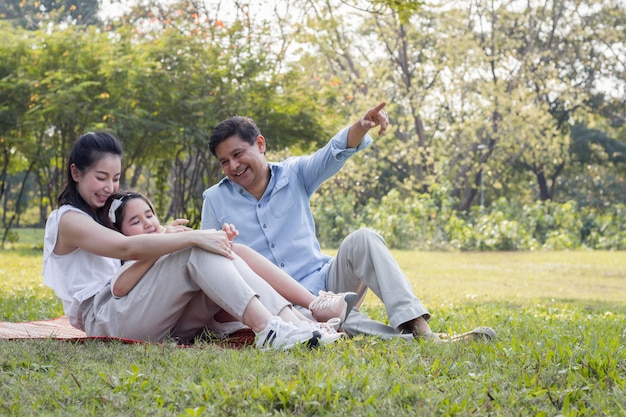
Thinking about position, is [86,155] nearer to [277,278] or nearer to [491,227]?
[277,278]

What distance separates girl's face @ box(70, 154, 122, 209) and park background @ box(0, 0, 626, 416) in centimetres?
71

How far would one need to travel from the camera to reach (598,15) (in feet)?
84.8

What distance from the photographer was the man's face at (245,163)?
4285mm

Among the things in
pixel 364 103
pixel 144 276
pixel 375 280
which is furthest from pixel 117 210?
pixel 364 103

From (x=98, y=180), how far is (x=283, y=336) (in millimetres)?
1183

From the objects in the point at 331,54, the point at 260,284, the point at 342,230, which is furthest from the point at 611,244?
the point at 260,284

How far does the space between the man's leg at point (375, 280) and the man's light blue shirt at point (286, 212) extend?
0.67ft

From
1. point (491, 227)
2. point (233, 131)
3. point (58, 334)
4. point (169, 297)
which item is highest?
point (233, 131)

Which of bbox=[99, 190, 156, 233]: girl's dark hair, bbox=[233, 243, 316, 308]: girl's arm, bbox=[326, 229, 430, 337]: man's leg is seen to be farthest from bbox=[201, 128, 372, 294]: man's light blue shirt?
bbox=[99, 190, 156, 233]: girl's dark hair

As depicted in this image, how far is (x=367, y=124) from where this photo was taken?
4102 millimetres

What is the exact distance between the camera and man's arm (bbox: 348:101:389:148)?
4027mm

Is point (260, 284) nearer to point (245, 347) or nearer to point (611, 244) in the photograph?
point (245, 347)

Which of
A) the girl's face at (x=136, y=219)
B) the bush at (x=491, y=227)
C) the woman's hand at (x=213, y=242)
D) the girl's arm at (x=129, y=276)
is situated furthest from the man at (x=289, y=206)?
the bush at (x=491, y=227)

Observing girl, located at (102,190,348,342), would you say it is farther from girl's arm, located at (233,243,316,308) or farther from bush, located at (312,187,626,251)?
bush, located at (312,187,626,251)
